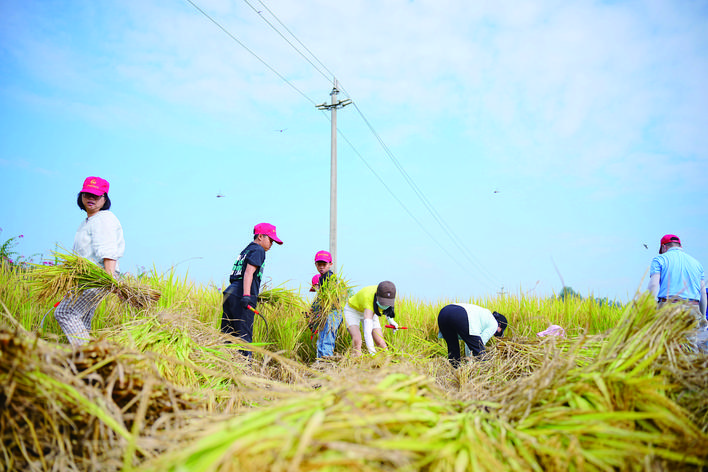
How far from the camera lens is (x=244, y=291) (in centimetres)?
405

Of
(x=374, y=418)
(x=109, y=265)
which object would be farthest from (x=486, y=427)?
(x=109, y=265)

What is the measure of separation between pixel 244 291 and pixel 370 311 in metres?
1.35

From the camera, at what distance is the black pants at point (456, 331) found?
4.30 metres

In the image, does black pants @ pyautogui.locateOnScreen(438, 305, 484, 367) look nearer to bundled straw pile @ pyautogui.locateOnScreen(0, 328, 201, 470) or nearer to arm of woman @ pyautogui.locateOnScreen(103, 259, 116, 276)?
arm of woman @ pyautogui.locateOnScreen(103, 259, 116, 276)

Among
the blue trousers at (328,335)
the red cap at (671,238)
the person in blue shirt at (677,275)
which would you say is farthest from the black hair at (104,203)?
the red cap at (671,238)

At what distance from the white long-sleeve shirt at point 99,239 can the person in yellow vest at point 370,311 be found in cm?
238

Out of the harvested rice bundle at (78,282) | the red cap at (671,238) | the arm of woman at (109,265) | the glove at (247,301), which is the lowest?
the glove at (247,301)

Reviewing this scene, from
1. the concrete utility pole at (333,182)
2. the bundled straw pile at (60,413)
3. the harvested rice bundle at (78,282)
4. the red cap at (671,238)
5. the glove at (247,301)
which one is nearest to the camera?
the bundled straw pile at (60,413)

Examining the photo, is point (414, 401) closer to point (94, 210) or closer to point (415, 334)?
point (94, 210)

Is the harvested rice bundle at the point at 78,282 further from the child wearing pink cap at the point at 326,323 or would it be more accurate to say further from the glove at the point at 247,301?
the child wearing pink cap at the point at 326,323

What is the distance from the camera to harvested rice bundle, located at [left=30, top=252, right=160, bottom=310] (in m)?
3.06

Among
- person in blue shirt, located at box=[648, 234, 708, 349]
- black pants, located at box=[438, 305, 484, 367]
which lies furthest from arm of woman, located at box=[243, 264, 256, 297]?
person in blue shirt, located at box=[648, 234, 708, 349]

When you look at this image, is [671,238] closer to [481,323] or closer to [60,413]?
[481,323]

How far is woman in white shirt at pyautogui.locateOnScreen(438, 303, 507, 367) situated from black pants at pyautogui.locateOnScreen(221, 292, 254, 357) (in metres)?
2.11
